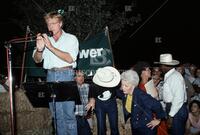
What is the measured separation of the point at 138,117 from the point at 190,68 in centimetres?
663

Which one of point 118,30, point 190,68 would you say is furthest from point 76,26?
point 190,68

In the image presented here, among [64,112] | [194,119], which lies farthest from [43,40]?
[194,119]

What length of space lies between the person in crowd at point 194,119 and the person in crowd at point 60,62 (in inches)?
186

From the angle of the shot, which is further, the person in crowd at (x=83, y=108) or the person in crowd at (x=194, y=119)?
the person in crowd at (x=194, y=119)

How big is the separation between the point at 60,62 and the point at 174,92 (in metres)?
3.03

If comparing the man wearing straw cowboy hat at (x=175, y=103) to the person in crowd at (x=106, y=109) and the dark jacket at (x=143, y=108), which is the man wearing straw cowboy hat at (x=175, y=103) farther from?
the dark jacket at (x=143, y=108)

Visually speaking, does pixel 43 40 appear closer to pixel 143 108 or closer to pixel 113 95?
pixel 143 108

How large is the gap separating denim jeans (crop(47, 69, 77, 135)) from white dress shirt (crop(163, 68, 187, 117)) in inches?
109

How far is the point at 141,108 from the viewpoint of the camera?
5.76 m

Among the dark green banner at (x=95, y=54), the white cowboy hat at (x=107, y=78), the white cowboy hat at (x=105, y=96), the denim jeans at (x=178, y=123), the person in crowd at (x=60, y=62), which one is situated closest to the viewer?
the person in crowd at (x=60, y=62)

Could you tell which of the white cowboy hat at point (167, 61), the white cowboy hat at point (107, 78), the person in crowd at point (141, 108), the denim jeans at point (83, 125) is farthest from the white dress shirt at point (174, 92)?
the denim jeans at point (83, 125)

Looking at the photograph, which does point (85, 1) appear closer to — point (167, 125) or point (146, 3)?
point (167, 125)

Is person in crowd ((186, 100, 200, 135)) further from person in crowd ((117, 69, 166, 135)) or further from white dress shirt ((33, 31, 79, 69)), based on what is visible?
white dress shirt ((33, 31, 79, 69))

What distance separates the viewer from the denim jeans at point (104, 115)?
7970mm
